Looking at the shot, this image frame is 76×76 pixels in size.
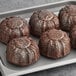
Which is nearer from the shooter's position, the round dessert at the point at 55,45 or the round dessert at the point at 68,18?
the round dessert at the point at 55,45

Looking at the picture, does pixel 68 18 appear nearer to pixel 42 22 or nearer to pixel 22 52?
pixel 42 22

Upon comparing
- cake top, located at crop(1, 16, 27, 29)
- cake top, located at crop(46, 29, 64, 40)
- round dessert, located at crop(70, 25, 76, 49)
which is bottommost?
round dessert, located at crop(70, 25, 76, 49)

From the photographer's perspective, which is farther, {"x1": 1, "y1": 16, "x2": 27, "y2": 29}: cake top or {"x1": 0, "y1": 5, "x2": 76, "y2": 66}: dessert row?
{"x1": 1, "y1": 16, "x2": 27, "y2": 29}: cake top

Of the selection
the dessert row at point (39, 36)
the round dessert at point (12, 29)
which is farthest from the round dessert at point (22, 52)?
the round dessert at point (12, 29)

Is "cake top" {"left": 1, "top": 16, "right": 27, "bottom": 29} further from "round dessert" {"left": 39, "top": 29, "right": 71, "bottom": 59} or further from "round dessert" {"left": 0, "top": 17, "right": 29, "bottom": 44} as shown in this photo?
"round dessert" {"left": 39, "top": 29, "right": 71, "bottom": 59}

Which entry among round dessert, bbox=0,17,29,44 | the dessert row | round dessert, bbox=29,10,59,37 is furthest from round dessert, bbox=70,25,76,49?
round dessert, bbox=0,17,29,44

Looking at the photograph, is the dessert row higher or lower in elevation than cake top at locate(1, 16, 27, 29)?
lower

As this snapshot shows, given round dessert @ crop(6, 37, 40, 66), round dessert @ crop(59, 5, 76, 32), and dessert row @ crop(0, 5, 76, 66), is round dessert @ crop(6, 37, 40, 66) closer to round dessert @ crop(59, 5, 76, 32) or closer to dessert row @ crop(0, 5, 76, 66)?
dessert row @ crop(0, 5, 76, 66)

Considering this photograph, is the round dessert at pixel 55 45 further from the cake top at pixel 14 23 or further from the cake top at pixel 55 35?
the cake top at pixel 14 23
